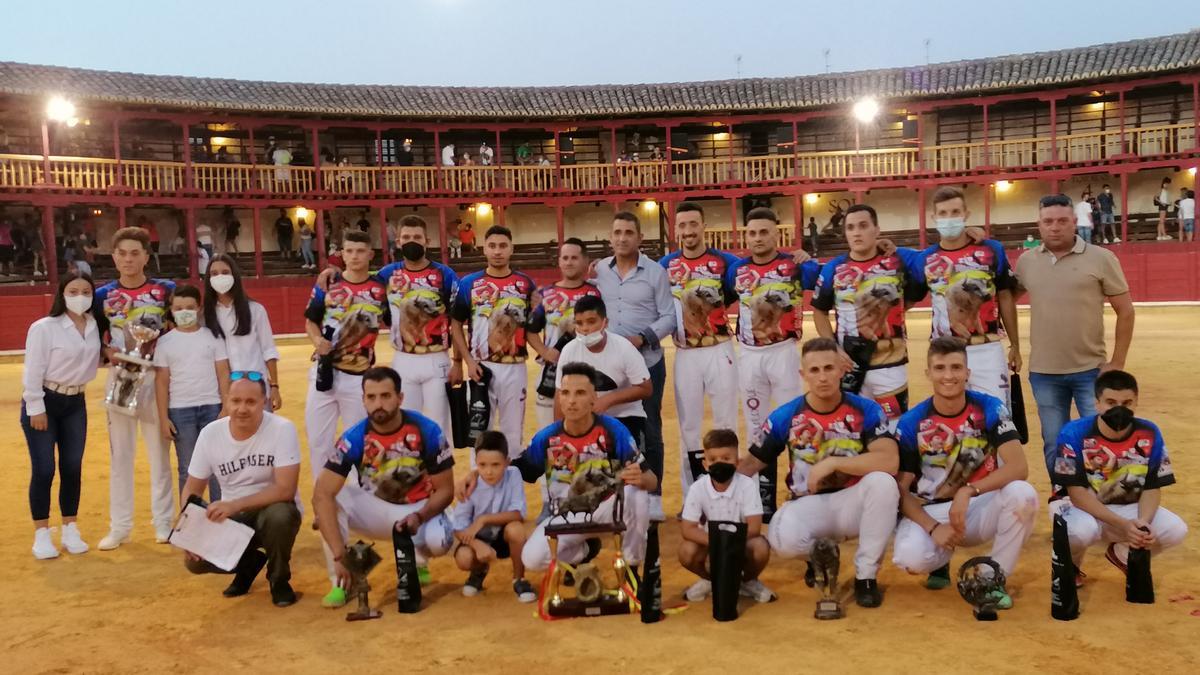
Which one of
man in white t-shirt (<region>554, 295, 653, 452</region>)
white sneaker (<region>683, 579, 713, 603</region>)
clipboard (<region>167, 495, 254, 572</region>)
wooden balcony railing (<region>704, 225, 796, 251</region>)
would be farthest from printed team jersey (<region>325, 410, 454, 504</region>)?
wooden balcony railing (<region>704, 225, 796, 251</region>)

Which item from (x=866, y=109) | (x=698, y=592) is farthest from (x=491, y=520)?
(x=866, y=109)

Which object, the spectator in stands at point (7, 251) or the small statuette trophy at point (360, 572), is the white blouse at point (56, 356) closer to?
the small statuette trophy at point (360, 572)

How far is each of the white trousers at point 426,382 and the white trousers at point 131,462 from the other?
1.47 meters

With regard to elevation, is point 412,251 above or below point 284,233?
below

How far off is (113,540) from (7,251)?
2266 cm

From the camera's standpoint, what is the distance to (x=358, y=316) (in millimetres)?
6031

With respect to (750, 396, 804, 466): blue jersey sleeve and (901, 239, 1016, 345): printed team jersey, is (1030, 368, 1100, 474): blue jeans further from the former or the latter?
(750, 396, 804, 466): blue jersey sleeve

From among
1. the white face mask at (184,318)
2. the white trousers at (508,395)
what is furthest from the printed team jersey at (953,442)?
the white face mask at (184,318)

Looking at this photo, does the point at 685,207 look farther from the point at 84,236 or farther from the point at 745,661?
the point at 84,236

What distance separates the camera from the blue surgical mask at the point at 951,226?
548cm

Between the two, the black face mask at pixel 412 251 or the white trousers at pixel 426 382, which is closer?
the black face mask at pixel 412 251

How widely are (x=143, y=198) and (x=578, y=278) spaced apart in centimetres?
2356

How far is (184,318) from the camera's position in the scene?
19.3 ft

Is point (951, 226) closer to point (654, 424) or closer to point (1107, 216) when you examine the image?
point (654, 424)
